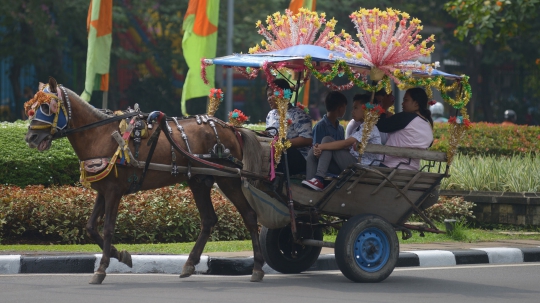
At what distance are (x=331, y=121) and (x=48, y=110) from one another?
2757 millimetres

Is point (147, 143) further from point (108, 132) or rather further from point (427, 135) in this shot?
point (427, 135)

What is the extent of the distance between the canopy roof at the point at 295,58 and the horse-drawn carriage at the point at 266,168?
0.01 meters

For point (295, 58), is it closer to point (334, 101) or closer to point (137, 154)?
point (334, 101)

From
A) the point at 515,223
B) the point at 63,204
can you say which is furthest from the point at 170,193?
the point at 515,223

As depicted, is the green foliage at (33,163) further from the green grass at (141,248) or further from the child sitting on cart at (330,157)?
the child sitting on cart at (330,157)

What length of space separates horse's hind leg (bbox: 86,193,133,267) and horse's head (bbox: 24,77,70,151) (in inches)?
29.1

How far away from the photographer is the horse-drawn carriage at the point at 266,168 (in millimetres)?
8000

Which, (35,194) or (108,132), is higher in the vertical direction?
(108,132)

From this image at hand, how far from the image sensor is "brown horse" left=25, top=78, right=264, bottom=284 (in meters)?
7.94

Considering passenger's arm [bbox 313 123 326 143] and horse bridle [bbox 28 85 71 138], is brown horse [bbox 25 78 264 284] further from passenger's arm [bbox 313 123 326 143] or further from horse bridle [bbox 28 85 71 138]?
passenger's arm [bbox 313 123 326 143]

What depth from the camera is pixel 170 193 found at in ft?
37.5

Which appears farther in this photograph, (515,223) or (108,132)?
(515,223)

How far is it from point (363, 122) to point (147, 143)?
78.9 inches

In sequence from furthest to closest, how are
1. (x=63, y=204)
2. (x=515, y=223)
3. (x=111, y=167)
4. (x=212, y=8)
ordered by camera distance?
(x=212, y=8) → (x=515, y=223) → (x=63, y=204) → (x=111, y=167)
